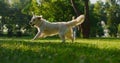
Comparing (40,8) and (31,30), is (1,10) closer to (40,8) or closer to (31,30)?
(31,30)

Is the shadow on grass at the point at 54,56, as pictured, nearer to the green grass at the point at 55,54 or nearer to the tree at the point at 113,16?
the green grass at the point at 55,54

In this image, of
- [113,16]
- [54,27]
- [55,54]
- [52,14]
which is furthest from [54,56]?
[113,16]

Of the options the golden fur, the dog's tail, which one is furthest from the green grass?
the dog's tail

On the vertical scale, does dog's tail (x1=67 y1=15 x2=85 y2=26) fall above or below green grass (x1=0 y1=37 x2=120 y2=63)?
above

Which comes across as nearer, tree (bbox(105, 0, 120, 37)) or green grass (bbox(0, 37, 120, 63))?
green grass (bbox(0, 37, 120, 63))

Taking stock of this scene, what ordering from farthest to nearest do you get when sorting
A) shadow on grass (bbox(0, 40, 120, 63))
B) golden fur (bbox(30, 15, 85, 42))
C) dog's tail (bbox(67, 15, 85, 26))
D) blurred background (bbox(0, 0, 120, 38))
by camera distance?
blurred background (bbox(0, 0, 120, 38)) < dog's tail (bbox(67, 15, 85, 26)) < golden fur (bbox(30, 15, 85, 42)) < shadow on grass (bbox(0, 40, 120, 63))

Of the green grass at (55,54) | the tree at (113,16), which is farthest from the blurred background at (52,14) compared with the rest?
the green grass at (55,54)

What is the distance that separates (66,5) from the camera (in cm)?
7681

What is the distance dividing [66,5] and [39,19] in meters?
60.6

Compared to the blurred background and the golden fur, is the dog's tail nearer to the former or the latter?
the golden fur

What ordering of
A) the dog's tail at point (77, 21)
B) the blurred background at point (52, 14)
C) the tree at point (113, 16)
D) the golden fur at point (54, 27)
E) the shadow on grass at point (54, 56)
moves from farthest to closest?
the tree at point (113, 16) → the blurred background at point (52, 14) → the dog's tail at point (77, 21) → the golden fur at point (54, 27) → the shadow on grass at point (54, 56)

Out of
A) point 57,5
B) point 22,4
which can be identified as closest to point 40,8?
point 57,5

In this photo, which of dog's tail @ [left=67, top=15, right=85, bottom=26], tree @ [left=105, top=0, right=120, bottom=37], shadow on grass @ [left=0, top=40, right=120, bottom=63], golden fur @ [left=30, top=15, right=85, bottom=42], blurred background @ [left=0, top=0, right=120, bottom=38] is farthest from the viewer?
tree @ [left=105, top=0, right=120, bottom=37]

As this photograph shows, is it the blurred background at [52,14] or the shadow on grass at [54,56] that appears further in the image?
the blurred background at [52,14]
